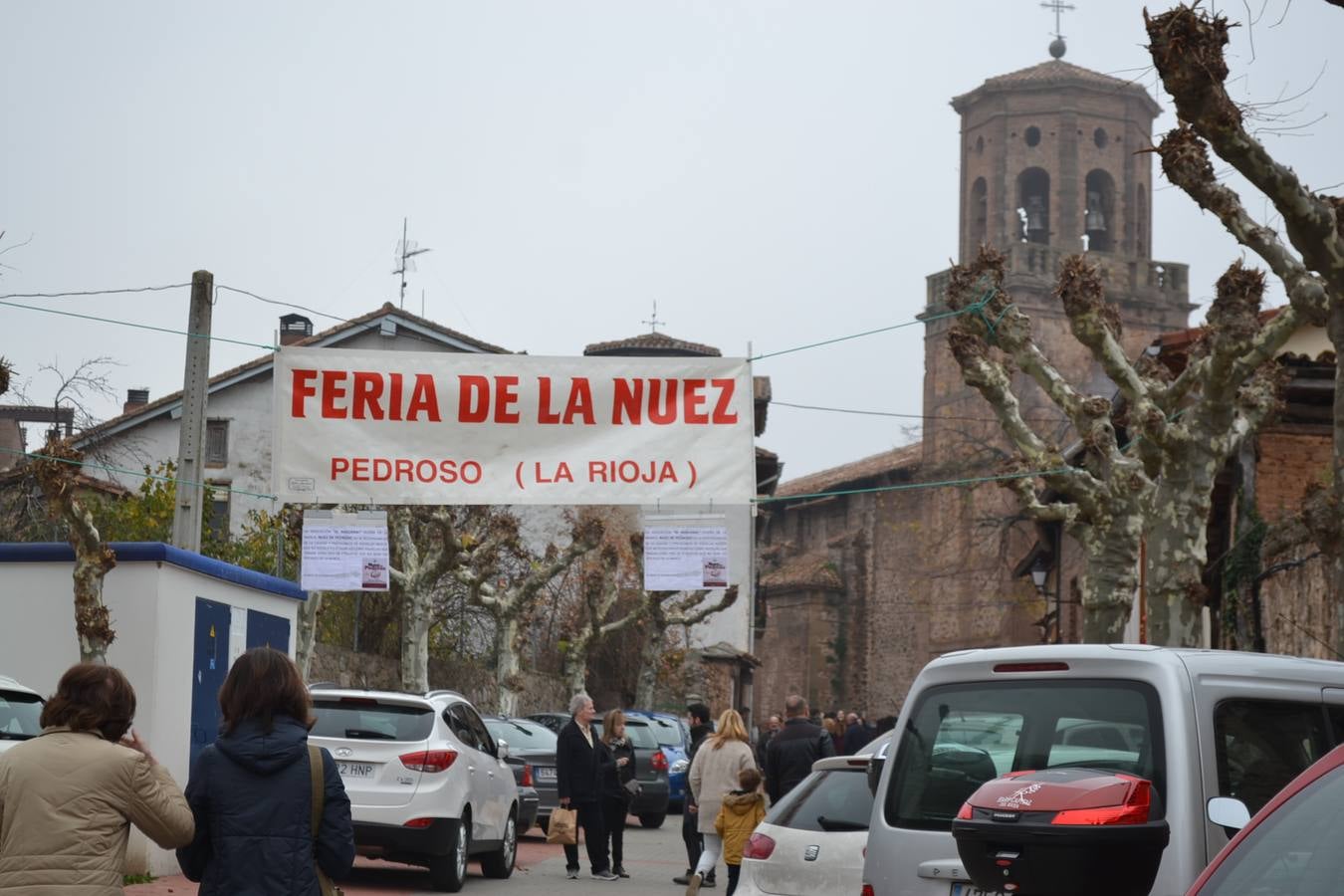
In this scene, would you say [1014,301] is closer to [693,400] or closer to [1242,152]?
[693,400]

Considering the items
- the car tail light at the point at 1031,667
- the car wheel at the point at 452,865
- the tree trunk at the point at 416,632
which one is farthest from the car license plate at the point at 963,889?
the tree trunk at the point at 416,632

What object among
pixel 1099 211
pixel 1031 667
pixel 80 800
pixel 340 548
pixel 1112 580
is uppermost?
pixel 1099 211

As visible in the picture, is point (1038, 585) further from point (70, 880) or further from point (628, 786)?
point (70, 880)

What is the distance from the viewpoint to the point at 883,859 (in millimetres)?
7398

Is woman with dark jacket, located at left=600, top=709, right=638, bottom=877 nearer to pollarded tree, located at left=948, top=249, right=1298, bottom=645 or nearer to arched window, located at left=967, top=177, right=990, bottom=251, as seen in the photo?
pollarded tree, located at left=948, top=249, right=1298, bottom=645

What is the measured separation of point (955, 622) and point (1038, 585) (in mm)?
31116

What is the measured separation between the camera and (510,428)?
48.5ft

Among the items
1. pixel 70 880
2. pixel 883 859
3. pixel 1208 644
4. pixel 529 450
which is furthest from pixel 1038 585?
pixel 70 880

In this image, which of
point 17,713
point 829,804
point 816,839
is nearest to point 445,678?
point 17,713

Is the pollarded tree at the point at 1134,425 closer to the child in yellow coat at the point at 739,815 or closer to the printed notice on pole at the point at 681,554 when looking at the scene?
the printed notice on pole at the point at 681,554

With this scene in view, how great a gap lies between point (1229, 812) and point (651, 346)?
51026 millimetres

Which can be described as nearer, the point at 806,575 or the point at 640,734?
the point at 640,734

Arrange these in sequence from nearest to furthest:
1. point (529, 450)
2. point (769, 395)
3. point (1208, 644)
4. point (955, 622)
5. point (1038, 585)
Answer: point (529, 450), point (1208, 644), point (1038, 585), point (769, 395), point (955, 622)

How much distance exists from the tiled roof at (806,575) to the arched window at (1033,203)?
16.2m
